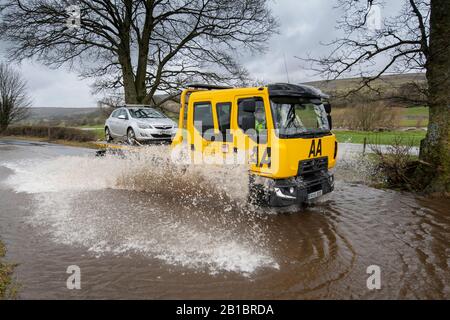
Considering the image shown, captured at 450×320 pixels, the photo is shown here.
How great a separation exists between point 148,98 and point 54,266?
51.9ft

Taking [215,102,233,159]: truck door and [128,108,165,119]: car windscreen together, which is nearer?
[215,102,233,159]: truck door

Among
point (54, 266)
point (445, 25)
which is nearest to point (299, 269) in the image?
point (54, 266)

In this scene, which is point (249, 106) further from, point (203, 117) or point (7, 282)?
point (7, 282)

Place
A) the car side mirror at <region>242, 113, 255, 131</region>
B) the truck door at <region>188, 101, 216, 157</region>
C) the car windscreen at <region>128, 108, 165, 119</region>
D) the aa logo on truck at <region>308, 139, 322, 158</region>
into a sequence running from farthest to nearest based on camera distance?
the car windscreen at <region>128, 108, 165, 119</region> → the truck door at <region>188, 101, 216, 157</region> → the aa logo on truck at <region>308, 139, 322, 158</region> → the car side mirror at <region>242, 113, 255, 131</region>

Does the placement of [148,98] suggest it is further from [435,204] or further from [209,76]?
[435,204]

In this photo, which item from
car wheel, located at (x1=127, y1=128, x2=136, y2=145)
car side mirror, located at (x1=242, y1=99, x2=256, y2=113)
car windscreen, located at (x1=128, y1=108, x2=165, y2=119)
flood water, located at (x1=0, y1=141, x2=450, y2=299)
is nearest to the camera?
flood water, located at (x1=0, y1=141, x2=450, y2=299)

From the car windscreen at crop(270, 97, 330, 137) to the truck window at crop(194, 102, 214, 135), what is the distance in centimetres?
157

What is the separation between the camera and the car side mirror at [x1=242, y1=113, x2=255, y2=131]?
6.60m

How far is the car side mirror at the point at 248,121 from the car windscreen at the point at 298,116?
1.35 ft

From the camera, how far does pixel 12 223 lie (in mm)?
6875

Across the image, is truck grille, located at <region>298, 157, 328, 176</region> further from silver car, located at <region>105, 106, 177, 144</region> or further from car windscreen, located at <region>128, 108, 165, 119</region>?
car windscreen, located at <region>128, 108, 165, 119</region>

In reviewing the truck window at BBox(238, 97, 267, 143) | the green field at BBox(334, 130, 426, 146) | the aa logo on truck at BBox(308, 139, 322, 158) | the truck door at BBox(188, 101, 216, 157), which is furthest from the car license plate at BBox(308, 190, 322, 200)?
the green field at BBox(334, 130, 426, 146)

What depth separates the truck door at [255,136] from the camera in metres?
6.55

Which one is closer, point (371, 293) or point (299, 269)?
point (371, 293)
